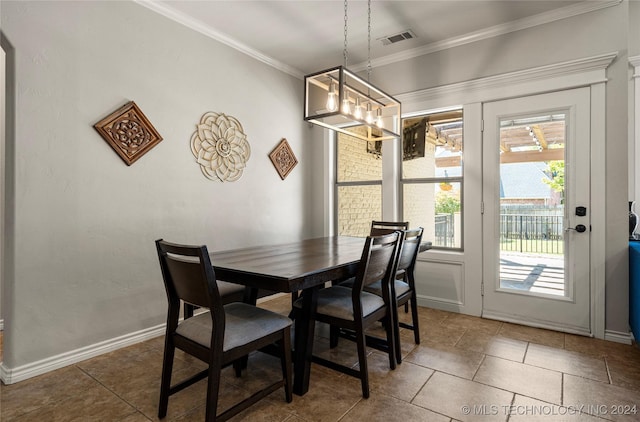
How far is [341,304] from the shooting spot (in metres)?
2.11

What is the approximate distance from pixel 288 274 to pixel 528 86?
2898 millimetres

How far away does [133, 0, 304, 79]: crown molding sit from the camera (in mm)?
2862

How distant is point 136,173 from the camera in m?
2.76

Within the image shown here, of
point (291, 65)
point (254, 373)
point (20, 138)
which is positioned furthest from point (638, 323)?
point (20, 138)

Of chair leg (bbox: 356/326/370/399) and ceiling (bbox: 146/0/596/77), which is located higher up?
ceiling (bbox: 146/0/596/77)

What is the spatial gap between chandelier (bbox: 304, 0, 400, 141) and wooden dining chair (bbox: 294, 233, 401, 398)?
97 cm

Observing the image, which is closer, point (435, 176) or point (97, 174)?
point (97, 174)

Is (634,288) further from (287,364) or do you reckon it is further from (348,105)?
(287,364)

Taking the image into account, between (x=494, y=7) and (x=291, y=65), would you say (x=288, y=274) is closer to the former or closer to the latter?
(x=494, y=7)

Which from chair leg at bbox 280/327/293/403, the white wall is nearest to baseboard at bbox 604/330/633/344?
chair leg at bbox 280/327/293/403

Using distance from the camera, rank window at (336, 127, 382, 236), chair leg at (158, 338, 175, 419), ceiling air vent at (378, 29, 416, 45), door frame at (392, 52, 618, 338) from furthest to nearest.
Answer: window at (336, 127, 382, 236), ceiling air vent at (378, 29, 416, 45), door frame at (392, 52, 618, 338), chair leg at (158, 338, 175, 419)

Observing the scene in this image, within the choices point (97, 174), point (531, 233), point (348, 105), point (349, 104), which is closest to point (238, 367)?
point (97, 174)

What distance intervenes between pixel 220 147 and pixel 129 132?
0.87 metres

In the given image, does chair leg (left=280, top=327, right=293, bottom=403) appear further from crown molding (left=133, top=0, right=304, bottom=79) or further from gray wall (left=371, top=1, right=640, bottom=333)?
crown molding (left=133, top=0, right=304, bottom=79)
